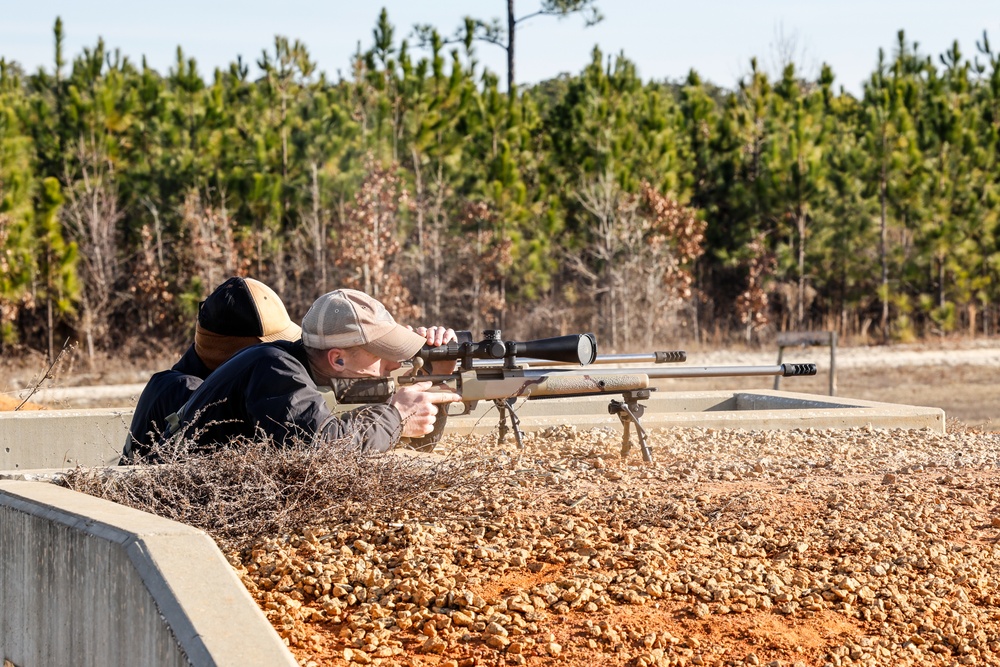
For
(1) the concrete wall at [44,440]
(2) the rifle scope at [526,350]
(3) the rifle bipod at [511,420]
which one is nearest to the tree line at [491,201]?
(1) the concrete wall at [44,440]

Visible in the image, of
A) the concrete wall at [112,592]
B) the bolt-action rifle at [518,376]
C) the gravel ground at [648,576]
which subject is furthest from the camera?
the bolt-action rifle at [518,376]

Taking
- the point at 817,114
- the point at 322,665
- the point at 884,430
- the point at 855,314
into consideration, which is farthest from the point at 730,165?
the point at 322,665

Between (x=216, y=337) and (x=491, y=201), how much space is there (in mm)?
19915

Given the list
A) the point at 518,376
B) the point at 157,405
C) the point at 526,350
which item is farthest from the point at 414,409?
the point at 157,405

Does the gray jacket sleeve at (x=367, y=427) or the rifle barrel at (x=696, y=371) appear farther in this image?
the rifle barrel at (x=696, y=371)

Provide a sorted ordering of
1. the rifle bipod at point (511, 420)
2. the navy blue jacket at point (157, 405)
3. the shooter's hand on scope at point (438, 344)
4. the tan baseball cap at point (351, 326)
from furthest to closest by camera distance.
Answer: the rifle bipod at point (511, 420)
the shooter's hand on scope at point (438, 344)
the navy blue jacket at point (157, 405)
the tan baseball cap at point (351, 326)

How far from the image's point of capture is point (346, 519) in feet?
14.3

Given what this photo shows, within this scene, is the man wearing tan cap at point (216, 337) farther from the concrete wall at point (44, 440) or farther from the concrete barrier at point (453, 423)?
the concrete wall at point (44, 440)

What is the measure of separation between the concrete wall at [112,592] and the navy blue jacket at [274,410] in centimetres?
61

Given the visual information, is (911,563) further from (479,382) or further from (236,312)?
(236,312)

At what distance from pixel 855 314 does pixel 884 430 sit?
22.2 meters

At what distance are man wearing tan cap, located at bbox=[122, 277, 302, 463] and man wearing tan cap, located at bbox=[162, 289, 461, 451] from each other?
0.58 metres

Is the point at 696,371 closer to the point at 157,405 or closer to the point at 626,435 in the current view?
the point at 626,435

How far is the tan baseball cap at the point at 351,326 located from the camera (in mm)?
4699
